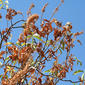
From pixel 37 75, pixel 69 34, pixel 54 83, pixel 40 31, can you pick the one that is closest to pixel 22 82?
pixel 37 75

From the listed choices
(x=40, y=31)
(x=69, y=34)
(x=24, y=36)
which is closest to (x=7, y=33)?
(x=24, y=36)

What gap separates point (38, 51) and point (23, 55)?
15cm

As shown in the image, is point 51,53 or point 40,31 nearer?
point 40,31

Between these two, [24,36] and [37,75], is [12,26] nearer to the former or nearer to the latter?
[24,36]

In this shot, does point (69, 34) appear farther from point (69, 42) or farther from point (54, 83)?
point (54, 83)

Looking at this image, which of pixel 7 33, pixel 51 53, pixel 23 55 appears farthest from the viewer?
pixel 7 33

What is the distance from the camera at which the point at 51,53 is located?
67.6 inches

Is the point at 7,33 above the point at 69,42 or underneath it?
above

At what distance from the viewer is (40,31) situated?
1604 millimetres

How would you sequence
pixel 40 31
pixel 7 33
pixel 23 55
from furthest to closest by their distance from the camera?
pixel 7 33 → pixel 40 31 → pixel 23 55

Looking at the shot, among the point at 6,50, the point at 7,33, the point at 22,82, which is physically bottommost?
the point at 22,82

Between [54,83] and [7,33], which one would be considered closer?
[54,83]

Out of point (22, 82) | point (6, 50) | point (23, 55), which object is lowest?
point (22, 82)

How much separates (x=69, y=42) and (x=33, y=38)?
33 centimetres
